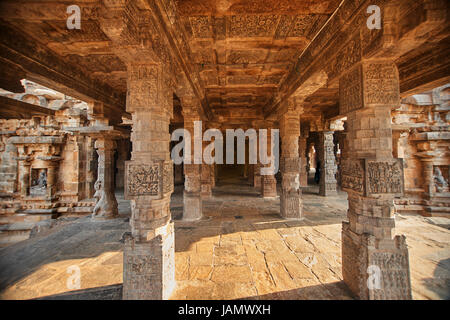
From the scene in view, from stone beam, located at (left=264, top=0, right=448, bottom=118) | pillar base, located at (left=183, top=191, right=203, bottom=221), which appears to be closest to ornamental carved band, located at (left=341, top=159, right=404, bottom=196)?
stone beam, located at (left=264, top=0, right=448, bottom=118)

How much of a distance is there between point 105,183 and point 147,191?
4.84 metres

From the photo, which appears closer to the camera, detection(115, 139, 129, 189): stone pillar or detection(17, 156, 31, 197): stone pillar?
detection(17, 156, 31, 197): stone pillar

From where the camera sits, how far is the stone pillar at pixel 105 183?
5992 mm

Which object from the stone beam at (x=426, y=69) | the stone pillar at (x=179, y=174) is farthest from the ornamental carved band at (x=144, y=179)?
the stone pillar at (x=179, y=174)

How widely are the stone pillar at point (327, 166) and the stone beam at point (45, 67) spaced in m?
10.1

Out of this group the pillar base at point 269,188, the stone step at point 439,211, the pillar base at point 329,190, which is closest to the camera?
the stone step at point 439,211

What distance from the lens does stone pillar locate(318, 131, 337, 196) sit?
29.9 feet

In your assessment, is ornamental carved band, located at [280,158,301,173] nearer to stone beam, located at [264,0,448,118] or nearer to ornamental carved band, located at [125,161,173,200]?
stone beam, located at [264,0,448,118]

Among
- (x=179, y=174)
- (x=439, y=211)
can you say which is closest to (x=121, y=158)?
(x=179, y=174)

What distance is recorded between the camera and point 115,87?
595 cm

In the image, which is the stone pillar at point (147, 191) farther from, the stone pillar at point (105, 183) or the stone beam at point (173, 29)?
the stone pillar at point (105, 183)

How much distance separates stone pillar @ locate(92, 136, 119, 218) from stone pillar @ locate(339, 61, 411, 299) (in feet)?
22.1
